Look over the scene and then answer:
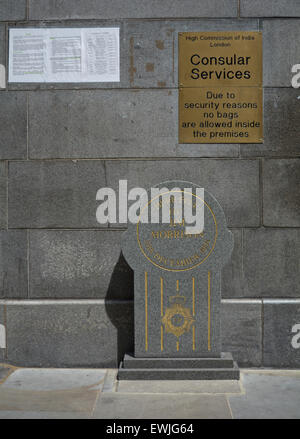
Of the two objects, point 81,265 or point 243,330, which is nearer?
point 243,330

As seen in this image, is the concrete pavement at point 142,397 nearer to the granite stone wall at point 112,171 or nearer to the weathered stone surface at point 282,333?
the weathered stone surface at point 282,333

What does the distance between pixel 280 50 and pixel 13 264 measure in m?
3.95

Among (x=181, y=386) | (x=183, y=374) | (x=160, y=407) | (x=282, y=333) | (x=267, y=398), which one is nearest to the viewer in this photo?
(x=160, y=407)

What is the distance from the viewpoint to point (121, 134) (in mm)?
5406

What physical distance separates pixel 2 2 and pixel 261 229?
3989 millimetres

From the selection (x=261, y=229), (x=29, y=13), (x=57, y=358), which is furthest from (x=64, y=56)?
(x=57, y=358)

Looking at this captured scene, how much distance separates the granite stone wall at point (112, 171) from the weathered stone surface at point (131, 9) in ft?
Result: 0.04

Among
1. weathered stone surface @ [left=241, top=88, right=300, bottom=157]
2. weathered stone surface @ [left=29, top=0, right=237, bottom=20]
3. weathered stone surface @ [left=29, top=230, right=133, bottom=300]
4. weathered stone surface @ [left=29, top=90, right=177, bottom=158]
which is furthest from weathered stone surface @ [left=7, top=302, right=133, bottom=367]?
weathered stone surface @ [left=29, top=0, right=237, bottom=20]

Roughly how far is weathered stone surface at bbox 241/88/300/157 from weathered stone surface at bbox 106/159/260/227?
0.22 meters

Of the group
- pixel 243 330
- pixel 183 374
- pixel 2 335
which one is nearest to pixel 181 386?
pixel 183 374

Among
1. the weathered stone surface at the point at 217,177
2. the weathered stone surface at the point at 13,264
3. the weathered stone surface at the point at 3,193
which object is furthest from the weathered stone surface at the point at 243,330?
the weathered stone surface at the point at 3,193

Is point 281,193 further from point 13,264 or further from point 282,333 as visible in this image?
point 13,264

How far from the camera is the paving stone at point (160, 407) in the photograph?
3844 millimetres

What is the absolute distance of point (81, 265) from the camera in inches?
212
